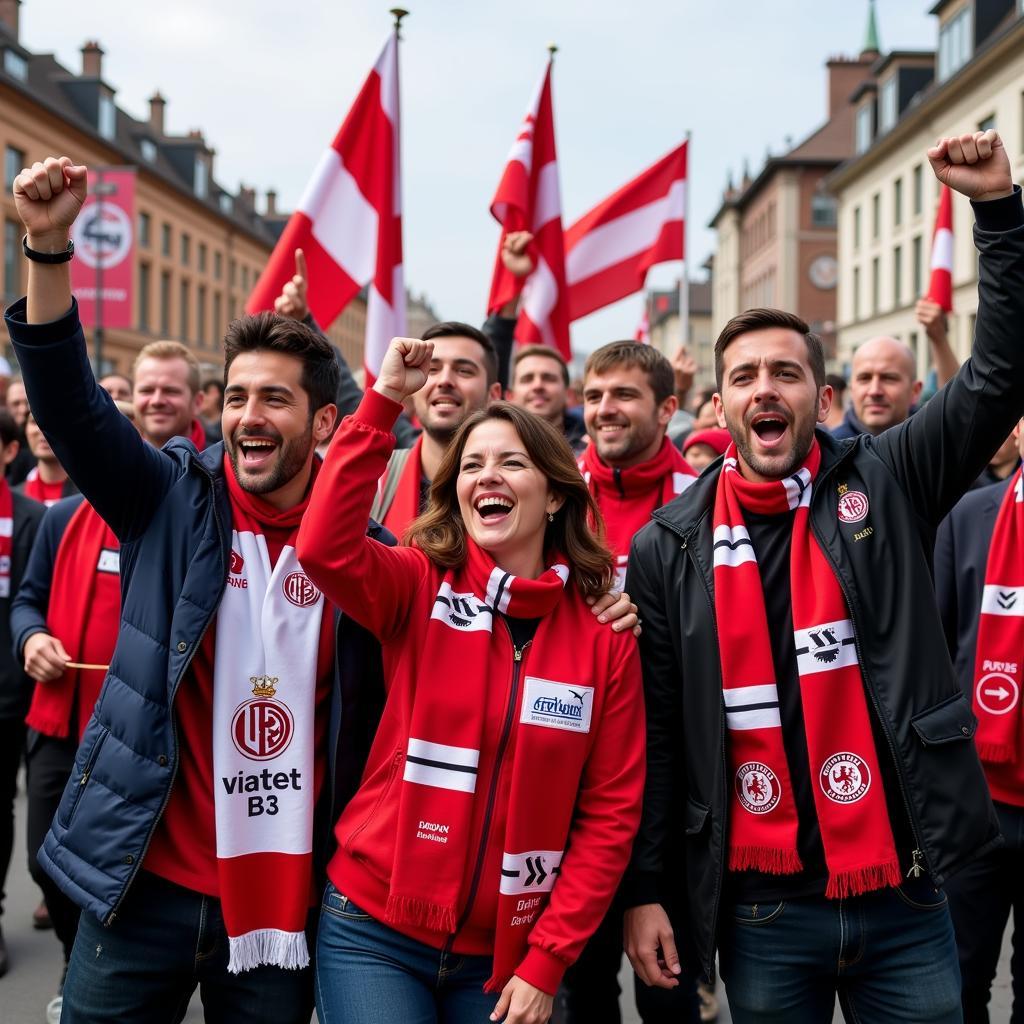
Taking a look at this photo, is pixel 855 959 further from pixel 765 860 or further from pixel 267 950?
pixel 267 950

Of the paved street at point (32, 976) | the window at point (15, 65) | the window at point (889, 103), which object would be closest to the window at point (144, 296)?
the window at point (15, 65)

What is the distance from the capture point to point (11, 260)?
32.0 metres

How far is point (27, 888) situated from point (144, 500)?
367cm

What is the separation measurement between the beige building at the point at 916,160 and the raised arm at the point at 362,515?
27.3 metres

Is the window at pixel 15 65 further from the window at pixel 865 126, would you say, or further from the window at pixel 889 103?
the window at pixel 865 126

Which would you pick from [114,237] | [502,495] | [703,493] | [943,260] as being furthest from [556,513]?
[114,237]

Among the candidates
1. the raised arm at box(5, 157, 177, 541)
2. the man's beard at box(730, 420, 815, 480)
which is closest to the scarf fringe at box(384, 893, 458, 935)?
the raised arm at box(5, 157, 177, 541)

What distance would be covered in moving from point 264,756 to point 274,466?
69 centimetres

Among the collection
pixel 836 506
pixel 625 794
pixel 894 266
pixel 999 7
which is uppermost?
pixel 999 7

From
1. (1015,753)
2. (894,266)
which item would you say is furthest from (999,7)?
(1015,753)

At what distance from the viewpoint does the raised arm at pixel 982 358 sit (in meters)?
2.39

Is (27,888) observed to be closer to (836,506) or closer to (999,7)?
(836,506)

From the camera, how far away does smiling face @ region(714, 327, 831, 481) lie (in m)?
2.69

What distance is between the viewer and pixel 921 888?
2496 mm
